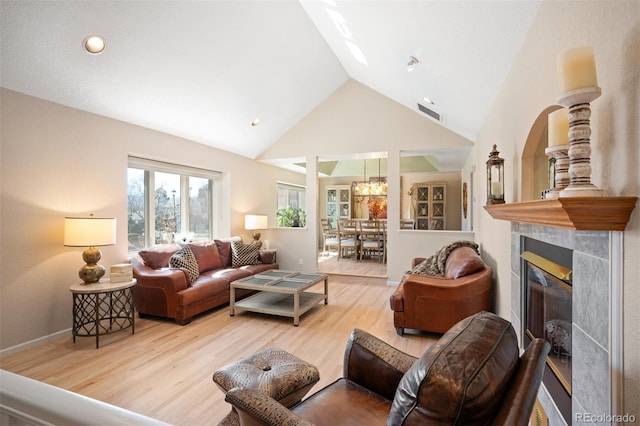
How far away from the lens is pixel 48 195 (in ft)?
10.00

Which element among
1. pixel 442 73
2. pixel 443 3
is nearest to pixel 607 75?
pixel 443 3

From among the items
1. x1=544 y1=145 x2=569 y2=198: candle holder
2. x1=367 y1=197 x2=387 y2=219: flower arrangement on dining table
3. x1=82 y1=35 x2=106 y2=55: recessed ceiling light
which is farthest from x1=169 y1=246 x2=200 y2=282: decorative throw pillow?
x1=367 y1=197 x2=387 y2=219: flower arrangement on dining table

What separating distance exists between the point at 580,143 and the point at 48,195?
414 centimetres

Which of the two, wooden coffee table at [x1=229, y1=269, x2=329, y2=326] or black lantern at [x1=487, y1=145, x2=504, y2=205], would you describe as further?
wooden coffee table at [x1=229, y1=269, x2=329, y2=326]

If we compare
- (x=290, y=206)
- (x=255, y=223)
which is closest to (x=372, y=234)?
(x=290, y=206)

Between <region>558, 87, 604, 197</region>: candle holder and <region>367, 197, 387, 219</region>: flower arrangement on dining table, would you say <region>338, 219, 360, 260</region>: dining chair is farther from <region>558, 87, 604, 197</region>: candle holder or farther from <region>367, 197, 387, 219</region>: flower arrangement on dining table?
<region>558, 87, 604, 197</region>: candle holder

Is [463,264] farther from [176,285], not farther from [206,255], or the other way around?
[206,255]

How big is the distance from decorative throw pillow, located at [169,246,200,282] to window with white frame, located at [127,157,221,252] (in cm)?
83

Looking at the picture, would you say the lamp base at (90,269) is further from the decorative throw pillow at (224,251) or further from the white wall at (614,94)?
the white wall at (614,94)

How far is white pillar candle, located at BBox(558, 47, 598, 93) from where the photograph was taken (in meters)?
1.04

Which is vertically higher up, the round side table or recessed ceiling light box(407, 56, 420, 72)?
recessed ceiling light box(407, 56, 420, 72)

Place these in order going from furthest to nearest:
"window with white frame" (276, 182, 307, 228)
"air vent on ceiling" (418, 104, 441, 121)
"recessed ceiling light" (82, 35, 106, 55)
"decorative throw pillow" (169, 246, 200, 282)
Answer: "window with white frame" (276, 182, 307, 228) → "air vent on ceiling" (418, 104, 441, 121) → "decorative throw pillow" (169, 246, 200, 282) → "recessed ceiling light" (82, 35, 106, 55)

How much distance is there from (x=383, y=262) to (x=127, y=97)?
5.92m

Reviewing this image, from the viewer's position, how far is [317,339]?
3096 millimetres
